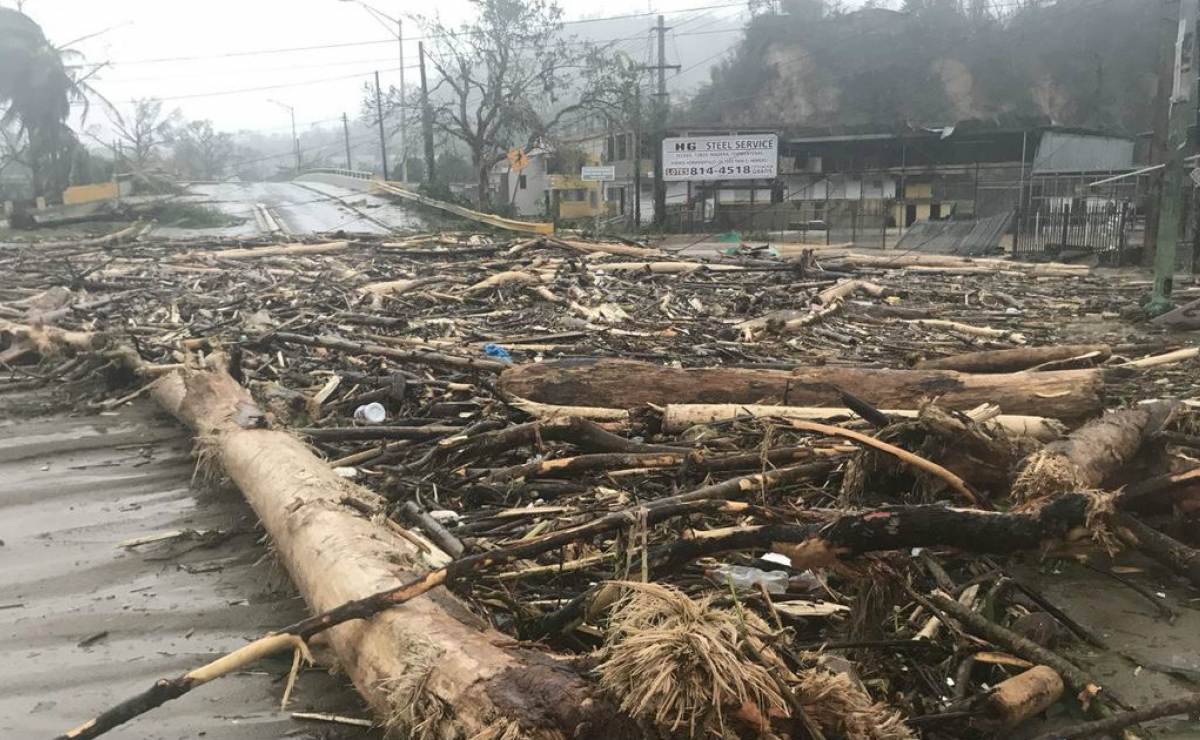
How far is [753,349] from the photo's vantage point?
8211 millimetres

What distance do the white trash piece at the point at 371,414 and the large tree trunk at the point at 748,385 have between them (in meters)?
0.84

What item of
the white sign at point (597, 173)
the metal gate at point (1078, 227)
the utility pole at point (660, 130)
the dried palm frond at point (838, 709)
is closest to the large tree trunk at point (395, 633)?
the dried palm frond at point (838, 709)

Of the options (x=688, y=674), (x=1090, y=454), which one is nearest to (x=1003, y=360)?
(x=1090, y=454)

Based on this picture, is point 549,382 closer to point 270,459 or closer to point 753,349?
point 270,459

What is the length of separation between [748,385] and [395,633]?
317cm

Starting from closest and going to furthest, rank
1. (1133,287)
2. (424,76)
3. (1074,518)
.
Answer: (1074,518)
(1133,287)
(424,76)

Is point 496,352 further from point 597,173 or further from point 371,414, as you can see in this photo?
point 597,173

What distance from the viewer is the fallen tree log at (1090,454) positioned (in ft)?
11.2

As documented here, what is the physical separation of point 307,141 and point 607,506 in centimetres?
16383

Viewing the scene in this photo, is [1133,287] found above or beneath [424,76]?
beneath

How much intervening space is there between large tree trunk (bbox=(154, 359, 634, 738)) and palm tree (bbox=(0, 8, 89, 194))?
39.1 m

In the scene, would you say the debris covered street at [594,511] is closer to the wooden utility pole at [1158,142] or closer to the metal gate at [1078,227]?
the wooden utility pole at [1158,142]

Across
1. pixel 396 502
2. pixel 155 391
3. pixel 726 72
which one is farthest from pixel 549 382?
pixel 726 72

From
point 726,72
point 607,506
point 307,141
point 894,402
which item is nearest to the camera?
point 607,506
